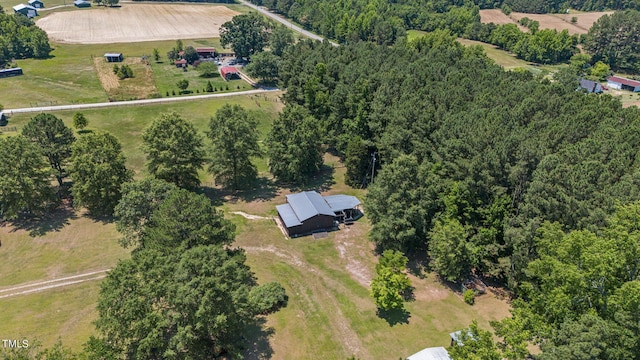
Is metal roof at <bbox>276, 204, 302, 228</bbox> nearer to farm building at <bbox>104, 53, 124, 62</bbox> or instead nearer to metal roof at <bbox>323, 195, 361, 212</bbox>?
metal roof at <bbox>323, 195, 361, 212</bbox>

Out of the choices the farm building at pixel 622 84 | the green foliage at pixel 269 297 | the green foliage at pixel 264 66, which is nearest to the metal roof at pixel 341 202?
the green foliage at pixel 269 297

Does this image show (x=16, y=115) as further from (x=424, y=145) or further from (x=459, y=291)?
(x=459, y=291)

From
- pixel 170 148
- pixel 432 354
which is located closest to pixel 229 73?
pixel 170 148

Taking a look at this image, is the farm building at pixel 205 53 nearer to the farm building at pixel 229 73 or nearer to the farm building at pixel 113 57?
the farm building at pixel 229 73

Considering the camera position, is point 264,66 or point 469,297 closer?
point 469,297

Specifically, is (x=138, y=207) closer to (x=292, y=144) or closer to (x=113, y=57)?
(x=292, y=144)
